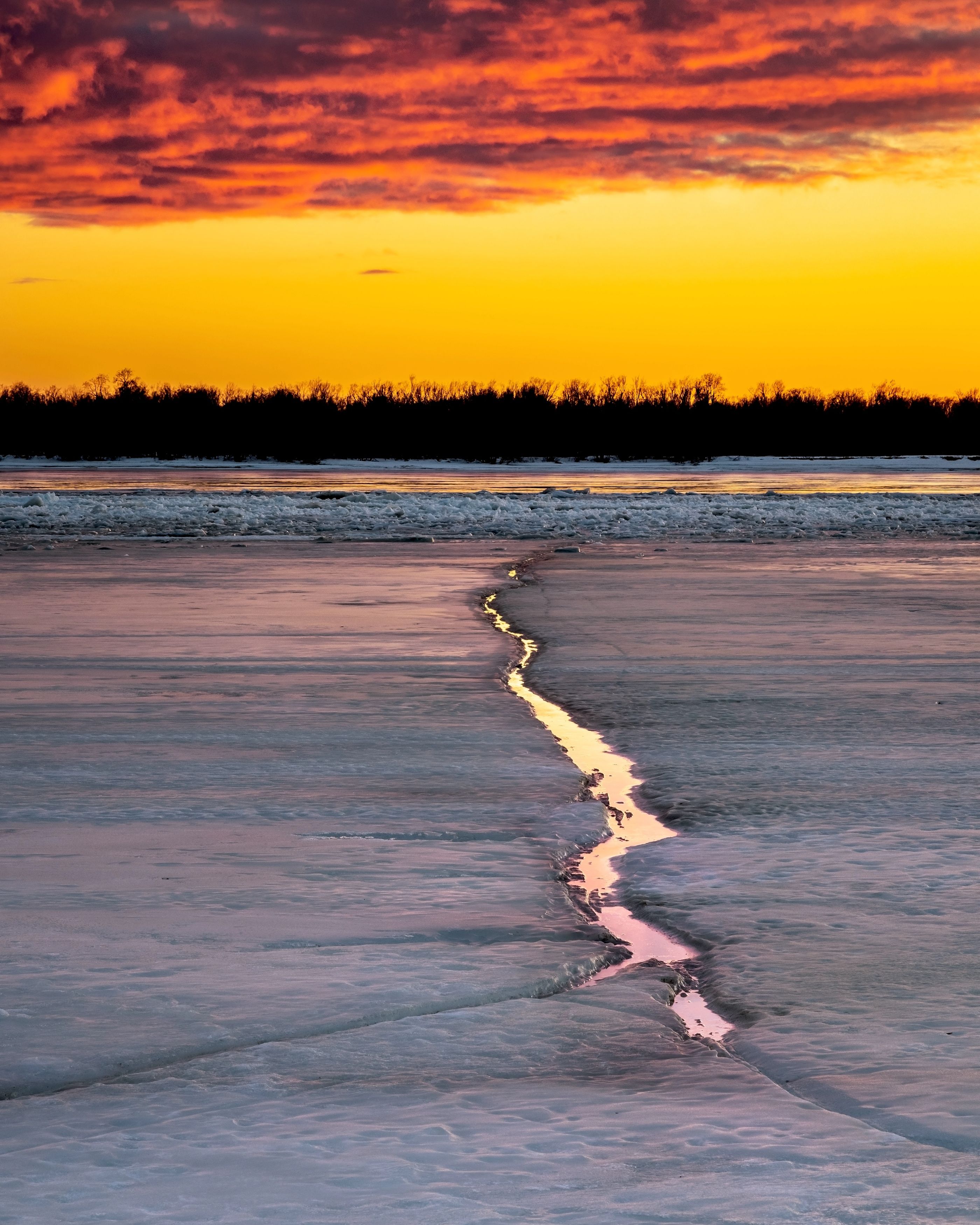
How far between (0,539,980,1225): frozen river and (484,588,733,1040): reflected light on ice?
0.18 ft

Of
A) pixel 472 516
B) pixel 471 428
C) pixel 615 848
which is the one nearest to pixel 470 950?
pixel 615 848

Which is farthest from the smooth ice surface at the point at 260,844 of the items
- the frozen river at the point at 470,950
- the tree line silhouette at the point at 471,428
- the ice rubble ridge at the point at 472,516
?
the tree line silhouette at the point at 471,428

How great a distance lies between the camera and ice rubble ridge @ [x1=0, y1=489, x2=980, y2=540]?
23.9m

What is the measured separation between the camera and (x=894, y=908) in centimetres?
402

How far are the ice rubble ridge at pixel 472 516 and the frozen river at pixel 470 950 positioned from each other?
15013mm

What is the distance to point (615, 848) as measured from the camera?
4.73 meters

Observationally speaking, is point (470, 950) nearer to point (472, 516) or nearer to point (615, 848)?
point (615, 848)

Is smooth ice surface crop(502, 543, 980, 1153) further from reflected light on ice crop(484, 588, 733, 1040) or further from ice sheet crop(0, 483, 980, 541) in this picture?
ice sheet crop(0, 483, 980, 541)

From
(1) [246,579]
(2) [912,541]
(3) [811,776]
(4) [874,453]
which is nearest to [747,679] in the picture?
(3) [811,776]

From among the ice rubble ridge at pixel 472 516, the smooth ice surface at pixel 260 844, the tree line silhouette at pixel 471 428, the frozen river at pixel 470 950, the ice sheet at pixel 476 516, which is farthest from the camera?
the tree line silhouette at pixel 471 428

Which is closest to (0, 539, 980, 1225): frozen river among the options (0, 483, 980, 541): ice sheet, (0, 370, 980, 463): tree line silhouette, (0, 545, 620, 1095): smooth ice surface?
(0, 545, 620, 1095): smooth ice surface

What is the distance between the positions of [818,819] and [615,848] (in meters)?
0.77

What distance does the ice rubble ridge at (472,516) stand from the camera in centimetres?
2386

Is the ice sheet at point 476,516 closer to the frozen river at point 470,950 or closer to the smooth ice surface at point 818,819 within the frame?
the smooth ice surface at point 818,819
